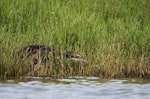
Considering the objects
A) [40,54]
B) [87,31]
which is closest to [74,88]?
[40,54]

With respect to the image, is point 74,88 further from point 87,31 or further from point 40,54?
point 87,31

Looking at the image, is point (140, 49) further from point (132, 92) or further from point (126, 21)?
point (132, 92)

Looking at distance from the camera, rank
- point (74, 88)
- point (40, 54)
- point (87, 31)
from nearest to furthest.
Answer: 1. point (74, 88)
2. point (40, 54)
3. point (87, 31)

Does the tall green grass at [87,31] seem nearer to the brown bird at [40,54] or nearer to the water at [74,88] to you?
the brown bird at [40,54]

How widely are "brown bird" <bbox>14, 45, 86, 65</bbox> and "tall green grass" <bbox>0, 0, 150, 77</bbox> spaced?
0.55ft

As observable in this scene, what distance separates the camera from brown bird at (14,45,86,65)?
10.3 m

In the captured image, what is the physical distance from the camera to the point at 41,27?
12211 millimetres

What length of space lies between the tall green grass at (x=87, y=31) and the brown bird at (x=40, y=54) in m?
0.17

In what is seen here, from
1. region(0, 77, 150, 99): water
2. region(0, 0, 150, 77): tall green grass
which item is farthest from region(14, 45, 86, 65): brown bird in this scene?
region(0, 77, 150, 99): water

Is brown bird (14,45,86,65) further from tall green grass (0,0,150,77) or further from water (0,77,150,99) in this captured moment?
water (0,77,150,99)

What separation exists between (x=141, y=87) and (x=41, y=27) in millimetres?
3540

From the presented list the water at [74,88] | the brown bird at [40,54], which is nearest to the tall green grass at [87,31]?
the brown bird at [40,54]

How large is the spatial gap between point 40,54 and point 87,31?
1.74 m

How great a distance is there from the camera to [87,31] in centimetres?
1214
